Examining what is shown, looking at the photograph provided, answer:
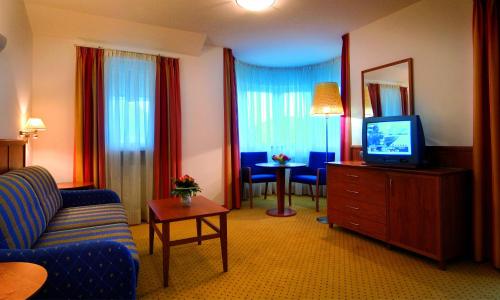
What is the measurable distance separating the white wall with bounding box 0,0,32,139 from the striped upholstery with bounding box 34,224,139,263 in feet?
3.70

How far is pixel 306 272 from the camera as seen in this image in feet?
8.19

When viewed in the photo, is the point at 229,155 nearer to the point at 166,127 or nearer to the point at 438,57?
the point at 166,127

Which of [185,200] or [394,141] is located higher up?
[394,141]

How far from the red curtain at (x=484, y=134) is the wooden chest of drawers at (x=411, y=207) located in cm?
12

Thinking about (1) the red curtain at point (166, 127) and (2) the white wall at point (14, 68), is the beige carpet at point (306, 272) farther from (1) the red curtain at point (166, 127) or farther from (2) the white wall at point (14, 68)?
(2) the white wall at point (14, 68)

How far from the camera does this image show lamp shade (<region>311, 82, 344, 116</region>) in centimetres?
402

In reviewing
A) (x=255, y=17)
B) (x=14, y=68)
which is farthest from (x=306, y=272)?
(x=14, y=68)

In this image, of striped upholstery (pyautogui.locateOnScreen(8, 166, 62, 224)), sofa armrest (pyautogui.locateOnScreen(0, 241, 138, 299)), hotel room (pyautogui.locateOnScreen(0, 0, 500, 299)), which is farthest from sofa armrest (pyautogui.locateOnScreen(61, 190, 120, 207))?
sofa armrest (pyautogui.locateOnScreen(0, 241, 138, 299))

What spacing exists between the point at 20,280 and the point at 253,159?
4439mm

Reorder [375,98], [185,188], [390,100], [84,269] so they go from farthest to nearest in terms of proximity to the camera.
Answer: [375,98] → [390,100] → [185,188] → [84,269]

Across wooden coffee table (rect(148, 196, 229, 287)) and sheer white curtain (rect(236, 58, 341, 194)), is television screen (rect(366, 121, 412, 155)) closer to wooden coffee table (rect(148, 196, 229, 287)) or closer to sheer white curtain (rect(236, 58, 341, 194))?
wooden coffee table (rect(148, 196, 229, 287))

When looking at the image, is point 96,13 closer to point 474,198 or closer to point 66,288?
point 66,288

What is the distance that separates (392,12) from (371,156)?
5.79 feet

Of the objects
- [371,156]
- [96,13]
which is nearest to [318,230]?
[371,156]
